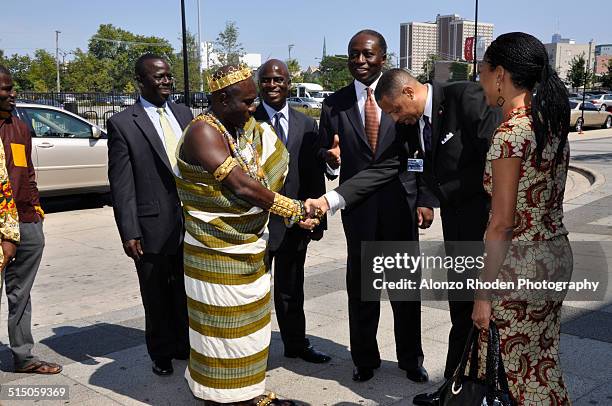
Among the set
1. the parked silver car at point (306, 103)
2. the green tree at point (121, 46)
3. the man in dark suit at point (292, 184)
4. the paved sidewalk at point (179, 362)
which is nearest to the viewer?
the paved sidewalk at point (179, 362)

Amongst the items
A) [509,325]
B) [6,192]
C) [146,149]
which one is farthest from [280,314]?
[509,325]

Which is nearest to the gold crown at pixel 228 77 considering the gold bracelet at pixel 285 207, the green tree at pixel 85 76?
the gold bracelet at pixel 285 207

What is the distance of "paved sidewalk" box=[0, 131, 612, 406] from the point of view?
4043 millimetres

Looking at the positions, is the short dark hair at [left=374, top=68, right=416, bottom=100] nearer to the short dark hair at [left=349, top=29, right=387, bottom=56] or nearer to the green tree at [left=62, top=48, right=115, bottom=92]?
the short dark hair at [left=349, top=29, right=387, bottom=56]

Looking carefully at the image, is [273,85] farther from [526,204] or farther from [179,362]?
[526,204]

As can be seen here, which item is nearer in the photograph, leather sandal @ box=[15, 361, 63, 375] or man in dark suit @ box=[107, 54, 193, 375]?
man in dark suit @ box=[107, 54, 193, 375]

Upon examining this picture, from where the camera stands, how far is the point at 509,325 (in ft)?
8.66

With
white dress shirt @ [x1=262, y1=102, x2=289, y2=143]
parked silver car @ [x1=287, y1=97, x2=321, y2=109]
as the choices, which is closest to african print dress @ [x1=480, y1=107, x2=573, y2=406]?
white dress shirt @ [x1=262, y1=102, x2=289, y2=143]

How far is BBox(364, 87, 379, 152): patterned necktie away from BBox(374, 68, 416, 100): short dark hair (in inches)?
22.6

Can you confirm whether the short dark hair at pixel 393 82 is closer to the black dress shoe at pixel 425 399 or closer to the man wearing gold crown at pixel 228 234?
the man wearing gold crown at pixel 228 234

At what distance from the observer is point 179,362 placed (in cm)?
460

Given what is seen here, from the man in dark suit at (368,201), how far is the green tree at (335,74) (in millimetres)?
56453

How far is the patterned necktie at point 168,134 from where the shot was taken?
14.1 feet

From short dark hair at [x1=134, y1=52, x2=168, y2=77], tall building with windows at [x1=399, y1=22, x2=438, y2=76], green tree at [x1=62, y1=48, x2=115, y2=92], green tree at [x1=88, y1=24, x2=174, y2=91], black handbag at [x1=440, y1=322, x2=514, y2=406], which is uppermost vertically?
tall building with windows at [x1=399, y1=22, x2=438, y2=76]
